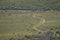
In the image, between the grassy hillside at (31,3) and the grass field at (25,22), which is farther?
the grassy hillside at (31,3)

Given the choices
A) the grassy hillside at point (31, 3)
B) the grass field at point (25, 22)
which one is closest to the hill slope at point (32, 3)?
the grassy hillside at point (31, 3)

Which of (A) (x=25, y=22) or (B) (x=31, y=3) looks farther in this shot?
(B) (x=31, y=3)

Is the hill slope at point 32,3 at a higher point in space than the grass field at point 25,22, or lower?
higher

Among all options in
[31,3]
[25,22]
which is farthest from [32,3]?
[25,22]

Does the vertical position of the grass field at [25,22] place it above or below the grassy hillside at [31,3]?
below

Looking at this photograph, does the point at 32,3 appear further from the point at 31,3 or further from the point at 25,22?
the point at 25,22

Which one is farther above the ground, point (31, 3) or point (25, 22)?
point (31, 3)

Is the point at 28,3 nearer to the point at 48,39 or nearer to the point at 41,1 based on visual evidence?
the point at 41,1

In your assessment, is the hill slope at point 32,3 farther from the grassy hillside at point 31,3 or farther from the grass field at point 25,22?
the grass field at point 25,22

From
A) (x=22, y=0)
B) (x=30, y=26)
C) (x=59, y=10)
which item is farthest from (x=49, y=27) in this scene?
(x=22, y=0)
